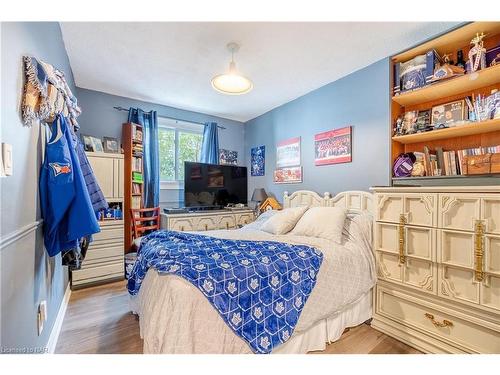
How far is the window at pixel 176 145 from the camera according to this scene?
387 centimetres

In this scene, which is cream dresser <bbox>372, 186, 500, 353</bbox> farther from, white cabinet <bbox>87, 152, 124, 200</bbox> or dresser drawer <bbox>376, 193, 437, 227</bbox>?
white cabinet <bbox>87, 152, 124, 200</bbox>

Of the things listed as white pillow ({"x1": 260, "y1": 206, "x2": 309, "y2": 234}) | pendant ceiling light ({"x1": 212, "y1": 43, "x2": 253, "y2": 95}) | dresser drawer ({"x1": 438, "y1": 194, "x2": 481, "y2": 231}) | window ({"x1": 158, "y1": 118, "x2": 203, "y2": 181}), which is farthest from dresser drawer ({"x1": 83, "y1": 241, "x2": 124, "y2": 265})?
dresser drawer ({"x1": 438, "y1": 194, "x2": 481, "y2": 231})

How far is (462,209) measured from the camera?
5.13 ft

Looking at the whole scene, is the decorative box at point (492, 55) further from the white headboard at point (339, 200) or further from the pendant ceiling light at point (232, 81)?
the pendant ceiling light at point (232, 81)

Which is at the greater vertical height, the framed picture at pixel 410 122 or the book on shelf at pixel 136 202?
the framed picture at pixel 410 122

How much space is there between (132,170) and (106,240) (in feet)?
3.28

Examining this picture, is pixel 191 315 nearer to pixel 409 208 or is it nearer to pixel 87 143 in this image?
pixel 409 208

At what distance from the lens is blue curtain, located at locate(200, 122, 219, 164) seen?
13.4ft

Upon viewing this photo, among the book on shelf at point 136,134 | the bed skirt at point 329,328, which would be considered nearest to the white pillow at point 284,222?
the bed skirt at point 329,328

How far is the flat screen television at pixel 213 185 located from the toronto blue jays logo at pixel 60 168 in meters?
2.20

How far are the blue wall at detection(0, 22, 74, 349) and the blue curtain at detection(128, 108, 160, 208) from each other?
2.04 meters

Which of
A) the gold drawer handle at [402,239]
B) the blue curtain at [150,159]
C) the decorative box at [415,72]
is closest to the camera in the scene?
the gold drawer handle at [402,239]
